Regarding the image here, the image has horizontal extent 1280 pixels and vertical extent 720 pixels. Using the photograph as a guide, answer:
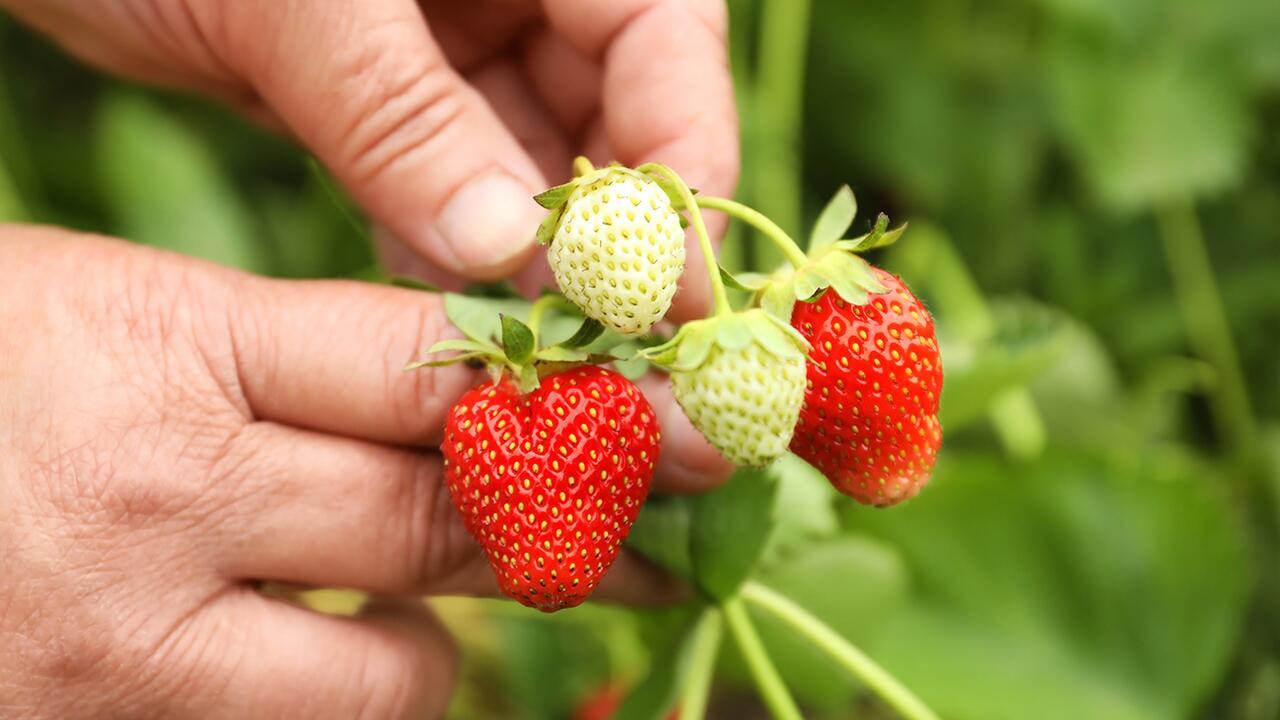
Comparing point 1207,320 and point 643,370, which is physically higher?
point 643,370

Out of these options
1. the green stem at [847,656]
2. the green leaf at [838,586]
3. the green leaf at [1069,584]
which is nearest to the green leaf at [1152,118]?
the green leaf at [1069,584]

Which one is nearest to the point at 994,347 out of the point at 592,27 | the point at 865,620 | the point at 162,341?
the point at 865,620

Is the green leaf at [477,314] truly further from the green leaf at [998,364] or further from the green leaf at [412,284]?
the green leaf at [998,364]

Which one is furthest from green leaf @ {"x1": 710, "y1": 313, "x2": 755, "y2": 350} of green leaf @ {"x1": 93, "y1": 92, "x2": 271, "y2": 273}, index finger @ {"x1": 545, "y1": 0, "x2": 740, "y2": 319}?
green leaf @ {"x1": 93, "y1": 92, "x2": 271, "y2": 273}

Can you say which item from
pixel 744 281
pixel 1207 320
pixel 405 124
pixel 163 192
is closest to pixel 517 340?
pixel 744 281

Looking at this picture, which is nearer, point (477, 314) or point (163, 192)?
point (477, 314)

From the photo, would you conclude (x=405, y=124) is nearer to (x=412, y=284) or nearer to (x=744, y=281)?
(x=412, y=284)

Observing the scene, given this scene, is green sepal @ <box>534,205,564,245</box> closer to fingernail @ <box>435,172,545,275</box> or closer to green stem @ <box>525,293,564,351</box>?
green stem @ <box>525,293,564,351</box>

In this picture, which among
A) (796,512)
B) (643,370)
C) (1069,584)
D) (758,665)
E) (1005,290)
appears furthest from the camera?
(1005,290)
